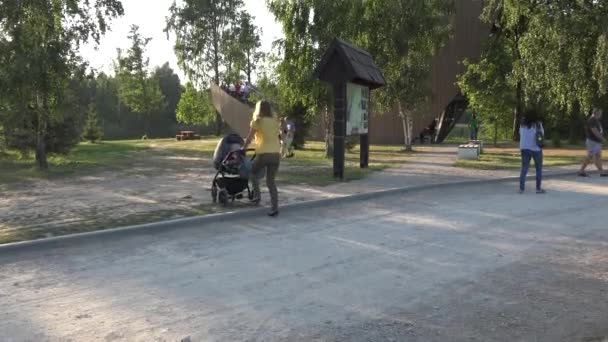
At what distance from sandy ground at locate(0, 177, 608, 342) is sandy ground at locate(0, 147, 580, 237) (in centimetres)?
124

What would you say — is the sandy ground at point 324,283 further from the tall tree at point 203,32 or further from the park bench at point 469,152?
the tall tree at point 203,32

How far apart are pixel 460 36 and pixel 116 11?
24.1 m

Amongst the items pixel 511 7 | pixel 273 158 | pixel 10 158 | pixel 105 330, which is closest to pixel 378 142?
pixel 511 7

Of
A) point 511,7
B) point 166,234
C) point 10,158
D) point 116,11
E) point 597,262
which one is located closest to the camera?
point 597,262

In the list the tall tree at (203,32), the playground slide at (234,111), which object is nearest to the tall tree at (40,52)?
the playground slide at (234,111)

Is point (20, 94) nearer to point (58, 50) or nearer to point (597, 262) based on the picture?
point (58, 50)

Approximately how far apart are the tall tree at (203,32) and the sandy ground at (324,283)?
45.7m

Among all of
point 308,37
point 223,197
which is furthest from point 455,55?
point 223,197

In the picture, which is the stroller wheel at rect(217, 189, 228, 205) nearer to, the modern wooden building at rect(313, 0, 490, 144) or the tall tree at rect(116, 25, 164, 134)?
the modern wooden building at rect(313, 0, 490, 144)

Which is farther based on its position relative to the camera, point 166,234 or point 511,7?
point 511,7

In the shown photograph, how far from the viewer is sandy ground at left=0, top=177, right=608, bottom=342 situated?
4.73 m

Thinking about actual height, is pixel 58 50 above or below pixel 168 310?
above

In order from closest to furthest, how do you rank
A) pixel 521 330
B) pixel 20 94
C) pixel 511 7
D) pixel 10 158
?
1. pixel 521 330
2. pixel 20 94
3. pixel 10 158
4. pixel 511 7

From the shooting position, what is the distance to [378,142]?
3875 centimetres
